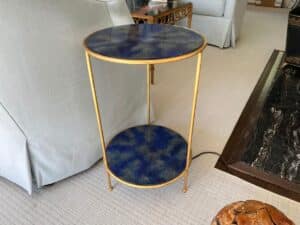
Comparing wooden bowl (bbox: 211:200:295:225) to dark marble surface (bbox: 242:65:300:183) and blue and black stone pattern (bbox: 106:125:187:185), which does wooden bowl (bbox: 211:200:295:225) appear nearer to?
blue and black stone pattern (bbox: 106:125:187:185)

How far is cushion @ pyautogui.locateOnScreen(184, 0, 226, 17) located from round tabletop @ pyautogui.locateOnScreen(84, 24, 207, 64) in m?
1.93

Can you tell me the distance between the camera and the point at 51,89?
39.1 inches

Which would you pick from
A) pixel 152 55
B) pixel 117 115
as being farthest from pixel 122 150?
pixel 152 55

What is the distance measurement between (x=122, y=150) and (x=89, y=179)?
0.22m

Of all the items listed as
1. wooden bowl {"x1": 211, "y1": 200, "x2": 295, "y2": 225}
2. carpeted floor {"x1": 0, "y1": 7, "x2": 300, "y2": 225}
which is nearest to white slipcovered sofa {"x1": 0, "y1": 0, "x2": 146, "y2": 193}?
carpeted floor {"x1": 0, "y1": 7, "x2": 300, "y2": 225}

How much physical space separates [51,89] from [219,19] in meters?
2.26

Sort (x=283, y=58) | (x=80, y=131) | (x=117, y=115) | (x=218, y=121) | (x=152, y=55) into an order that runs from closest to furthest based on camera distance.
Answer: (x=152, y=55) < (x=80, y=131) < (x=117, y=115) < (x=218, y=121) < (x=283, y=58)

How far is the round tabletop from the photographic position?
78cm

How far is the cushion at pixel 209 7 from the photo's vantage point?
269cm

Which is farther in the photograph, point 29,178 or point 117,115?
point 117,115

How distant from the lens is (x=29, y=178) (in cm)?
106

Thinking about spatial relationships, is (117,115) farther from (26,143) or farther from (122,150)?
(26,143)

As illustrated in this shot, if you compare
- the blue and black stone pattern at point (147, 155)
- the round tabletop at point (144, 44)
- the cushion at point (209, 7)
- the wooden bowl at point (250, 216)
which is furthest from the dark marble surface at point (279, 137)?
the cushion at point (209, 7)

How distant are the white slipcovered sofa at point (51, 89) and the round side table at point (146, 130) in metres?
0.12
